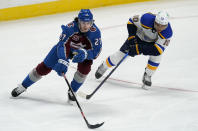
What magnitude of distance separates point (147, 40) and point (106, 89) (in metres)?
0.70

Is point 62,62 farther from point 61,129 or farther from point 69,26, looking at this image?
point 61,129

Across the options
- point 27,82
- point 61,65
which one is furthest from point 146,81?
point 27,82

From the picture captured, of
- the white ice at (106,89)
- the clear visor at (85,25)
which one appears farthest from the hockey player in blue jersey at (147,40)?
the clear visor at (85,25)

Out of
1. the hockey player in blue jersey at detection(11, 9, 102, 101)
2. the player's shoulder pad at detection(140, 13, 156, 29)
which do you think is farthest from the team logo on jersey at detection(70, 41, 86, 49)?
the player's shoulder pad at detection(140, 13, 156, 29)

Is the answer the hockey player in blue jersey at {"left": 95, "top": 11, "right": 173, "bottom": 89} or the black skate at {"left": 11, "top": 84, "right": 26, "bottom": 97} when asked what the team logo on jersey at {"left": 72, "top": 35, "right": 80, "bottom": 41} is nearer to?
the hockey player in blue jersey at {"left": 95, "top": 11, "right": 173, "bottom": 89}

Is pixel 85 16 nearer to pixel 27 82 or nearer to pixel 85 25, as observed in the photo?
pixel 85 25

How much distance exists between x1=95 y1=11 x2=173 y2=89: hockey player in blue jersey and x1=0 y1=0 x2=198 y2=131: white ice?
25cm

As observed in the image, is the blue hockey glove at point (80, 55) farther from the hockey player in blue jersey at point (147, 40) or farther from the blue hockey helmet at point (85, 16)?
the hockey player in blue jersey at point (147, 40)

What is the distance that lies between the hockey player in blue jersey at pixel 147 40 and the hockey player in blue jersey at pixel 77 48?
54cm

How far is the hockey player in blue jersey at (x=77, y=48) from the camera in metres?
3.24

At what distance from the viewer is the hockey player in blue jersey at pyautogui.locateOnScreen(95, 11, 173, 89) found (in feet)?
12.1

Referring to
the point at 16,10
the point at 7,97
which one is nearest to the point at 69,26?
the point at 7,97

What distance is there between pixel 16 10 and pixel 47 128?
3447 millimetres

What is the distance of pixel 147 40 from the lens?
13.0ft
